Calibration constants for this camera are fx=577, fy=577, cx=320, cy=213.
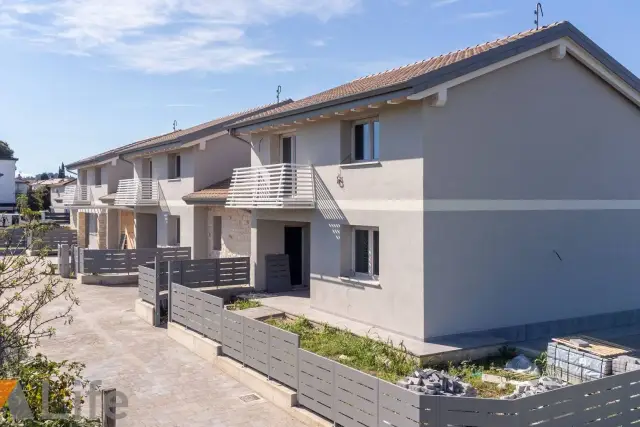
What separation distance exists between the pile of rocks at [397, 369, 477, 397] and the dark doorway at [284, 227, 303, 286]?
11.3 metres

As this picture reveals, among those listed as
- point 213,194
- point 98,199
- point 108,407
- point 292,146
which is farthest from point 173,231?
point 108,407

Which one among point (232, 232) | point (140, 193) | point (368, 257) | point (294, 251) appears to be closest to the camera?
point (368, 257)

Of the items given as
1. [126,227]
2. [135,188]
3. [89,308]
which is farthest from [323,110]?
[126,227]

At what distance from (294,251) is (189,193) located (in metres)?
6.44

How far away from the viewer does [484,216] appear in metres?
13.0

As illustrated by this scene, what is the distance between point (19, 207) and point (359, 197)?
8.29 m

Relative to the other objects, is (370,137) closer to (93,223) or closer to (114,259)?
(114,259)

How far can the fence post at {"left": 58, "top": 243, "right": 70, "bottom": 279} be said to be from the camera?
25453 mm

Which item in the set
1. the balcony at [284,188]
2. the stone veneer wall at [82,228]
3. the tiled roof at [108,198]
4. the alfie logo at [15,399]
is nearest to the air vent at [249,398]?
the alfie logo at [15,399]

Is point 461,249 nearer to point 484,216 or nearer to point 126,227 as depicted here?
point 484,216

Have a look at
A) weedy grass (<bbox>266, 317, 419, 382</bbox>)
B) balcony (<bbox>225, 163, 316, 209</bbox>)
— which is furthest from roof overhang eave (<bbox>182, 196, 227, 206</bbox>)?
weedy grass (<bbox>266, 317, 419, 382</bbox>)

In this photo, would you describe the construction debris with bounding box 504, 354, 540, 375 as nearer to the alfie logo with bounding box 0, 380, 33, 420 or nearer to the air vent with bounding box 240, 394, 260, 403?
the air vent with bounding box 240, 394, 260, 403

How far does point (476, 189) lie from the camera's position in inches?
506

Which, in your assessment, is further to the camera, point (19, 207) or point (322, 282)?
point (322, 282)
